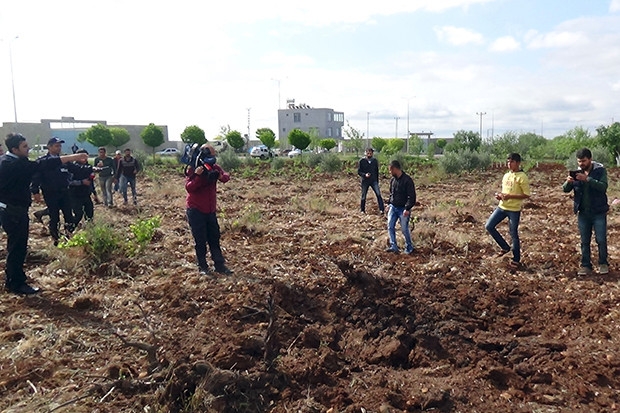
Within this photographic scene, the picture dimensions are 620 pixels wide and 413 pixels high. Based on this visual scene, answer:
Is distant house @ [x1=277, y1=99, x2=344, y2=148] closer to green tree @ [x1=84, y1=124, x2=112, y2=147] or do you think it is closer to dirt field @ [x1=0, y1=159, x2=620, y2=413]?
green tree @ [x1=84, y1=124, x2=112, y2=147]

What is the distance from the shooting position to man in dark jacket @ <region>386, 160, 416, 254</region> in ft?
23.4

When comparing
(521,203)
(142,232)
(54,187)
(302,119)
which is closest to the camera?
(142,232)

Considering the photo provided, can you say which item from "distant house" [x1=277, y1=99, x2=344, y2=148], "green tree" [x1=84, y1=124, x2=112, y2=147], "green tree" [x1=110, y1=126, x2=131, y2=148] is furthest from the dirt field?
"distant house" [x1=277, y1=99, x2=344, y2=148]

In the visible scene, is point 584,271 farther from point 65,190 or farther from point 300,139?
point 300,139

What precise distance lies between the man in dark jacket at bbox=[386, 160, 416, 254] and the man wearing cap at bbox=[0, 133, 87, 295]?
4552mm

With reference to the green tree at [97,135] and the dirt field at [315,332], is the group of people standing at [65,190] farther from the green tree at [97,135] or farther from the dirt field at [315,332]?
the green tree at [97,135]

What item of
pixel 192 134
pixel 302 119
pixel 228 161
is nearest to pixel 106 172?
pixel 228 161

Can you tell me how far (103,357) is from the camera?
418 centimetres

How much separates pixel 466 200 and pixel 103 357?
10922mm

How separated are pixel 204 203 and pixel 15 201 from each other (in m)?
1.98

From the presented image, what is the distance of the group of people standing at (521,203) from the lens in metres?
5.89

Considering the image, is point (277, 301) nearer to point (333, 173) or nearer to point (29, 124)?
point (333, 173)

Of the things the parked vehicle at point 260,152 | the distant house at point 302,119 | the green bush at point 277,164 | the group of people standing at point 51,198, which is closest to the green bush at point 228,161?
the green bush at point 277,164

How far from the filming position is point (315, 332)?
14.5ft
